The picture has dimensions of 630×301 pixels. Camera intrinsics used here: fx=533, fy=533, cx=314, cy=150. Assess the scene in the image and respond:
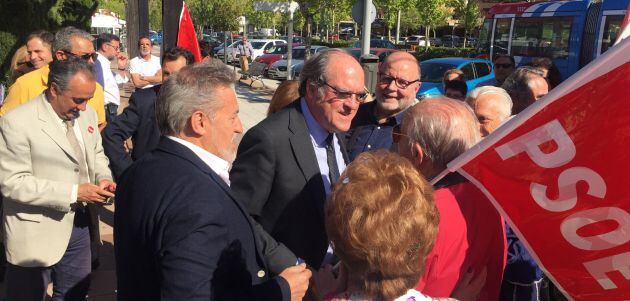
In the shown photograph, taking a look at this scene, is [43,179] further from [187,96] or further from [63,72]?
[187,96]

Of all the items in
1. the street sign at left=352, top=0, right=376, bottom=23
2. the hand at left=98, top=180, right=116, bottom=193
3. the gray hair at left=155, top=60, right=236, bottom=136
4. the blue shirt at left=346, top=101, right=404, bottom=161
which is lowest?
the hand at left=98, top=180, right=116, bottom=193

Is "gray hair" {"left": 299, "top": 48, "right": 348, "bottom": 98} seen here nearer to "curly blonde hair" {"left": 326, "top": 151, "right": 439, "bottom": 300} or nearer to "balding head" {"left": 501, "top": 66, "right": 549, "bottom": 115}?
"curly blonde hair" {"left": 326, "top": 151, "right": 439, "bottom": 300}

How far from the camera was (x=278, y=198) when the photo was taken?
2.44 metres

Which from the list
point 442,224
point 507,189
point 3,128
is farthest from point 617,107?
point 3,128

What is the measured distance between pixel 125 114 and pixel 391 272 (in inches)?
112

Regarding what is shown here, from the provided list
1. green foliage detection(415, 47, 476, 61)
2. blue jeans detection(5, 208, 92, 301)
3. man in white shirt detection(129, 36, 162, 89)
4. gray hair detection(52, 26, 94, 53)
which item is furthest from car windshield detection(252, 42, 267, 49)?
blue jeans detection(5, 208, 92, 301)

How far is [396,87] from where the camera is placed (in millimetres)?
3635

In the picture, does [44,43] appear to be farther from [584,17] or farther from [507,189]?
[584,17]

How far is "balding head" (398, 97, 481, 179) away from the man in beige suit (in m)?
1.73

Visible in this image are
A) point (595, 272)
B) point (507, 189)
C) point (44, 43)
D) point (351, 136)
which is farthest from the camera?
point (44, 43)

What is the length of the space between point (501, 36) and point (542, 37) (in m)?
2.10

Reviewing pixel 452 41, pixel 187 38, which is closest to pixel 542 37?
pixel 187 38

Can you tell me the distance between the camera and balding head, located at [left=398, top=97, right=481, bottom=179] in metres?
2.05

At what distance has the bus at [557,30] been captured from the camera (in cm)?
1433
